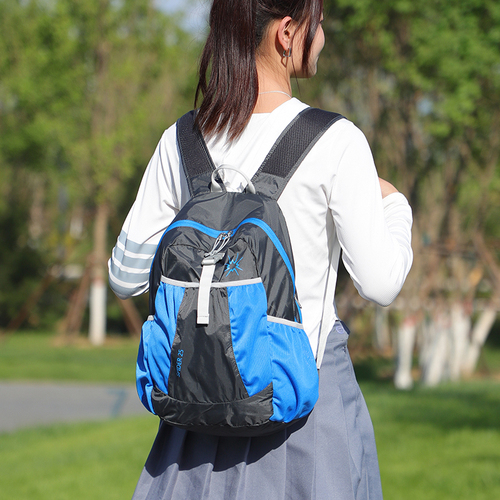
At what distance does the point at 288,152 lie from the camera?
141 centimetres

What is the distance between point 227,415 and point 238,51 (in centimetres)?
82

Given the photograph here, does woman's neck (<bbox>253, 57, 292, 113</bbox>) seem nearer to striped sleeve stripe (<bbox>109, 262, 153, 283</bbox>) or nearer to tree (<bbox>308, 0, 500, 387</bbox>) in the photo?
striped sleeve stripe (<bbox>109, 262, 153, 283</bbox>)

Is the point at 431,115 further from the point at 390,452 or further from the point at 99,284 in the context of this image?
the point at 99,284

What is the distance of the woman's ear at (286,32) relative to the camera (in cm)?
151

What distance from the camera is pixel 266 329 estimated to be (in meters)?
1.28

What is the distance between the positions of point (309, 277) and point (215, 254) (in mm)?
261

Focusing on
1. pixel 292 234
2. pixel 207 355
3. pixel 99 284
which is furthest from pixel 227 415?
pixel 99 284

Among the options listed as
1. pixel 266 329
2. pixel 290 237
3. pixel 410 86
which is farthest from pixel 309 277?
pixel 410 86

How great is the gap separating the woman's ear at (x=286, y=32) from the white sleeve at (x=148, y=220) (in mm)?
333

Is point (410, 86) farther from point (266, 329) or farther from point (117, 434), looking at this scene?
point (266, 329)

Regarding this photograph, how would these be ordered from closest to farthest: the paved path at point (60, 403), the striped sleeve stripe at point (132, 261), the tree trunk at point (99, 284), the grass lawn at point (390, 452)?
1. the striped sleeve stripe at point (132, 261)
2. the grass lawn at point (390, 452)
3. the paved path at point (60, 403)
4. the tree trunk at point (99, 284)

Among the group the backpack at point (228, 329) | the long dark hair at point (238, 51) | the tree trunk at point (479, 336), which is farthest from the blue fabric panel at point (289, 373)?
the tree trunk at point (479, 336)

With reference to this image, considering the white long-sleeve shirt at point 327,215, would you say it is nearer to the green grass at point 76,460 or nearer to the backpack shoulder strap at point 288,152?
the backpack shoulder strap at point 288,152

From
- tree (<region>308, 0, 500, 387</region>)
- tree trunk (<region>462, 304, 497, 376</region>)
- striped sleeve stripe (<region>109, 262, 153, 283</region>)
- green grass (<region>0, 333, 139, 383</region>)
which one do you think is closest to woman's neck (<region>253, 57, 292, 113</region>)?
striped sleeve stripe (<region>109, 262, 153, 283</region>)
